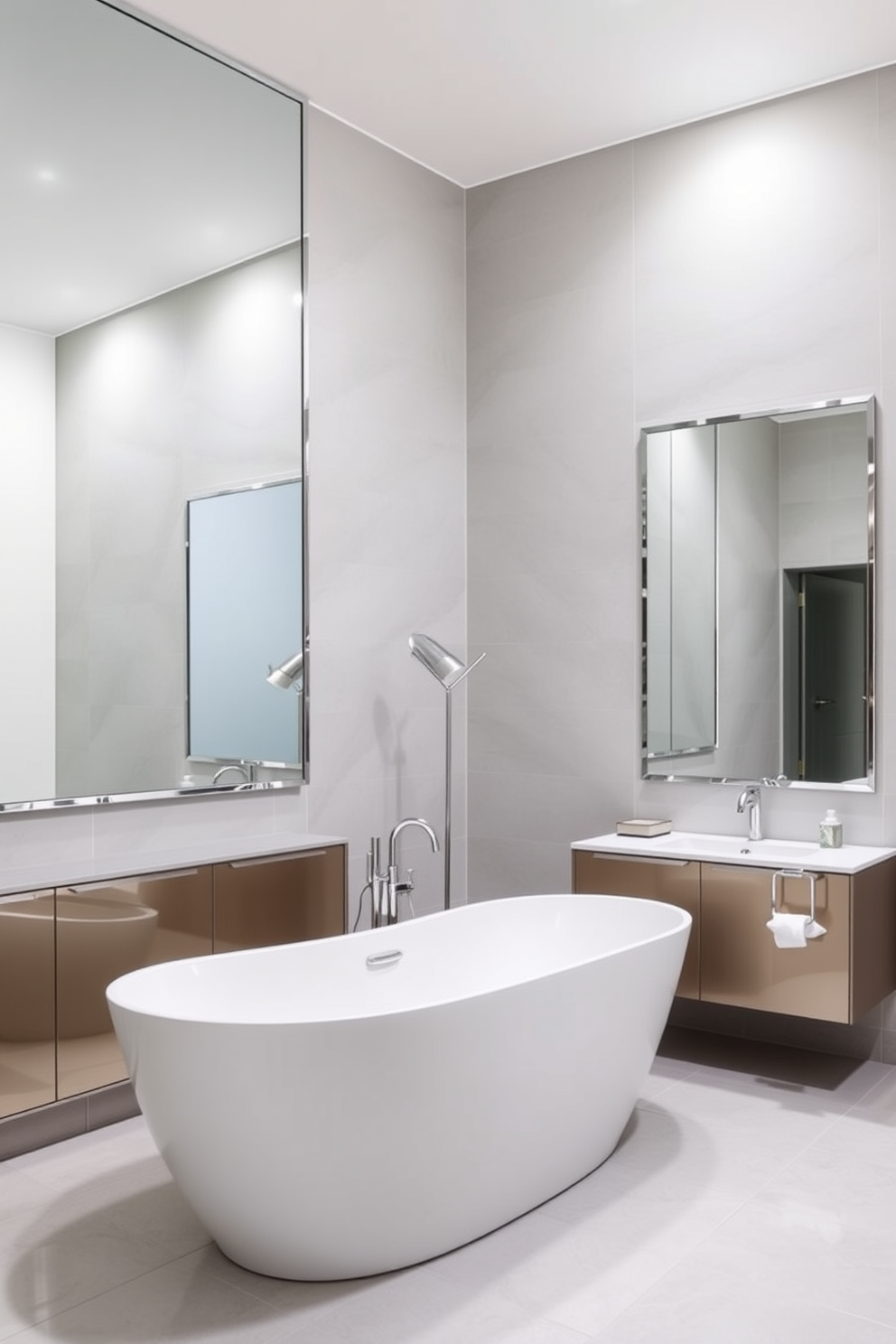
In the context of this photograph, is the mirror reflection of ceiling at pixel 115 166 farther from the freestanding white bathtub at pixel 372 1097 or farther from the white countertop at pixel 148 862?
the freestanding white bathtub at pixel 372 1097

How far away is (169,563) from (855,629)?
2239 millimetres

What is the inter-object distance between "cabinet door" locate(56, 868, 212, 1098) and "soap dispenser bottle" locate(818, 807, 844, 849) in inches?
78.6

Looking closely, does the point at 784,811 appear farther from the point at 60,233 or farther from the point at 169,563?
the point at 60,233

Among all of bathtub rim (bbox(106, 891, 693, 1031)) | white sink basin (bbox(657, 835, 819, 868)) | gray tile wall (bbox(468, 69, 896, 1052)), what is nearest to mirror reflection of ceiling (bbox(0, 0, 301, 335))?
gray tile wall (bbox(468, 69, 896, 1052))

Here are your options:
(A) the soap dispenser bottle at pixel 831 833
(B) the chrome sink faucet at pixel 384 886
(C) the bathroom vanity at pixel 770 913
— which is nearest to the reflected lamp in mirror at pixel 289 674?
(B) the chrome sink faucet at pixel 384 886

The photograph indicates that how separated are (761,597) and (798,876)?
1.02 meters

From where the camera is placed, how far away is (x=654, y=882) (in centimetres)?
377

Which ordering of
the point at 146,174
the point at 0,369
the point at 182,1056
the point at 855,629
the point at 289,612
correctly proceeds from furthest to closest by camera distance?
the point at 289,612
the point at 855,629
the point at 146,174
the point at 0,369
the point at 182,1056

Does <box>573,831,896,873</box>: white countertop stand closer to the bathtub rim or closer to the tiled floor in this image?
the bathtub rim

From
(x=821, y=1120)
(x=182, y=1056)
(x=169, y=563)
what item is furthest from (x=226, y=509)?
(x=821, y=1120)

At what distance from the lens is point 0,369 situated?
3166 mm

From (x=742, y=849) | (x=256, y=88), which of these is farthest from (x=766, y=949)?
(x=256, y=88)

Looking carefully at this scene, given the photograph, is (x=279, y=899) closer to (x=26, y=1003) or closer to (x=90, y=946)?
(x=90, y=946)

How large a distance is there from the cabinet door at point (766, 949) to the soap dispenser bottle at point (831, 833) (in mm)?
297
